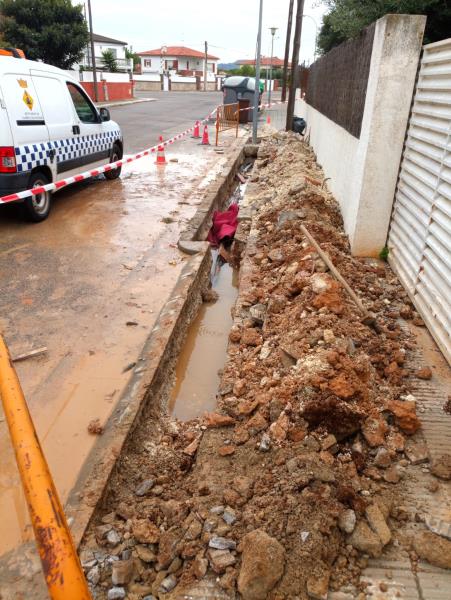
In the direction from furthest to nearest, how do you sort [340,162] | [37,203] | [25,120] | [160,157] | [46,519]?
[160,157], [340,162], [37,203], [25,120], [46,519]

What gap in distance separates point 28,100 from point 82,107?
2016mm

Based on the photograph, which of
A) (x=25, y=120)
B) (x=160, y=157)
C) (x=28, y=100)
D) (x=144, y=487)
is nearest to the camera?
(x=144, y=487)

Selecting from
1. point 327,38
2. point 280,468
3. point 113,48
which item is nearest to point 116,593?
point 280,468

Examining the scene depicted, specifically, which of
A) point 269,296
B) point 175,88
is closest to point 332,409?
point 269,296

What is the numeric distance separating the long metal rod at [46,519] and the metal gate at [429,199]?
3.24m

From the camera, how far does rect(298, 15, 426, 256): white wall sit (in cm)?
503

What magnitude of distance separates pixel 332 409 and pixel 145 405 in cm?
156

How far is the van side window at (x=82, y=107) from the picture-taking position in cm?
838

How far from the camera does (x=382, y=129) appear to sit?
17.6ft

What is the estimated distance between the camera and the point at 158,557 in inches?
99.6

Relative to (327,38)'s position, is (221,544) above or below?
below

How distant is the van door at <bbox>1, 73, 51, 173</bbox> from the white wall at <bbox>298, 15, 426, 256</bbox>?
14.8 feet

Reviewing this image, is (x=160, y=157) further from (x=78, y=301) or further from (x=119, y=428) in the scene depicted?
(x=119, y=428)

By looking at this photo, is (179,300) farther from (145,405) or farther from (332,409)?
(332,409)
